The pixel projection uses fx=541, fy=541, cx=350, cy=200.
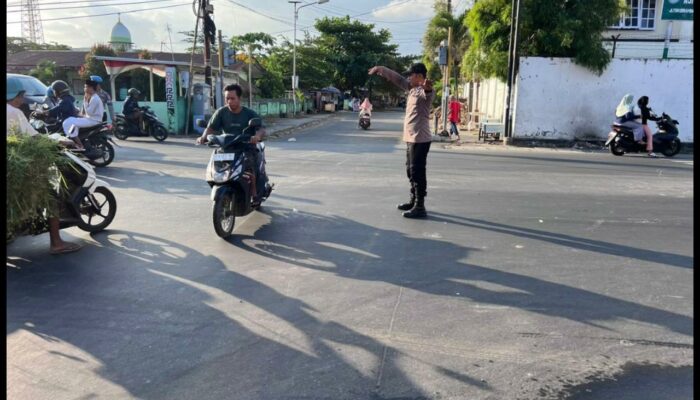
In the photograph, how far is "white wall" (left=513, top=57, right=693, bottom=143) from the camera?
1717cm

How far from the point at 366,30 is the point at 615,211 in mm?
56206

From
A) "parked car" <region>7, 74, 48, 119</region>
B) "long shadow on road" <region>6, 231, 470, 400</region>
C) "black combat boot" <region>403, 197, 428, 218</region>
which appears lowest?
"long shadow on road" <region>6, 231, 470, 400</region>

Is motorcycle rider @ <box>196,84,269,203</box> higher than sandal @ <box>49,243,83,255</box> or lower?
higher

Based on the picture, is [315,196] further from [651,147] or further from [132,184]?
[651,147]

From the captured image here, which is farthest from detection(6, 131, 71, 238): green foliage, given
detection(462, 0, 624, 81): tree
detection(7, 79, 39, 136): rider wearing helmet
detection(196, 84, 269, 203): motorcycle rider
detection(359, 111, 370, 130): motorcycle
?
detection(359, 111, 370, 130): motorcycle

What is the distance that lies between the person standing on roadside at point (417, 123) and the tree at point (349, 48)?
2072 inches

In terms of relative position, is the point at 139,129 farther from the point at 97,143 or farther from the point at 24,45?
the point at 24,45

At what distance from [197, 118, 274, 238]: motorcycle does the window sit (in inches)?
988

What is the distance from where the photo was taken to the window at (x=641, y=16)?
1006 inches

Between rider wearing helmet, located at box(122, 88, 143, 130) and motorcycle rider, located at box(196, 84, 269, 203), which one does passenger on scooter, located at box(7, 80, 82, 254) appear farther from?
rider wearing helmet, located at box(122, 88, 143, 130)

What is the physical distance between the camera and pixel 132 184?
9211 millimetres

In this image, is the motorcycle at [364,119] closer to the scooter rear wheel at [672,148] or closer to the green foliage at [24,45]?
the scooter rear wheel at [672,148]

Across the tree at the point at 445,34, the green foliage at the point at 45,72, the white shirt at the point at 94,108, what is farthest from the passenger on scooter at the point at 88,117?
the green foliage at the point at 45,72

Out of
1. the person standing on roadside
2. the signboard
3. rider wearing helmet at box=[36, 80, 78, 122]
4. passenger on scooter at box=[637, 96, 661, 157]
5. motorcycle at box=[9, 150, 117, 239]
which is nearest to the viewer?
motorcycle at box=[9, 150, 117, 239]
